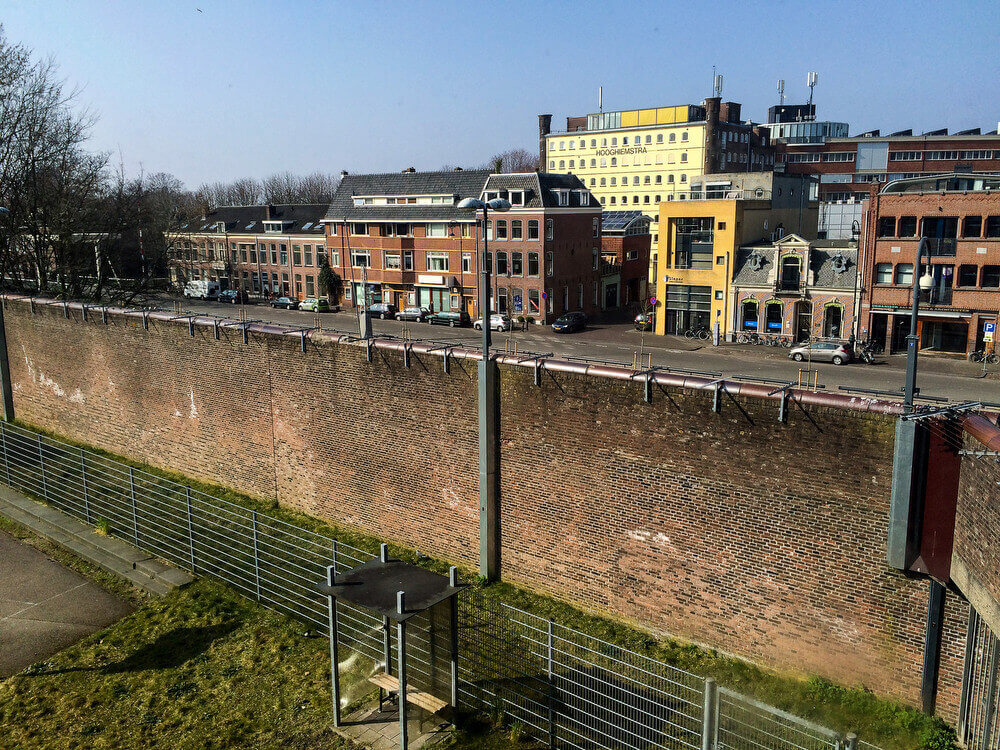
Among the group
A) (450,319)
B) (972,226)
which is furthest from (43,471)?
(972,226)

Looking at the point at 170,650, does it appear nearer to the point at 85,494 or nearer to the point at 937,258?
the point at 85,494

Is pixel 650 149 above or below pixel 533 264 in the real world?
above

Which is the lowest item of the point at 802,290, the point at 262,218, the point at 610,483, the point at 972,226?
the point at 610,483

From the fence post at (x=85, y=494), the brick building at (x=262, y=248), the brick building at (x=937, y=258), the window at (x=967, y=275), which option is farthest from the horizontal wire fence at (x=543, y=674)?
the brick building at (x=262, y=248)

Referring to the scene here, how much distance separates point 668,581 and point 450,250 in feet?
127

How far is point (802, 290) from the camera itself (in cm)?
3575

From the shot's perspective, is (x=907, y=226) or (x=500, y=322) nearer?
(x=907, y=226)

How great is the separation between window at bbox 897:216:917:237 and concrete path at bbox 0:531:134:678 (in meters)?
33.1

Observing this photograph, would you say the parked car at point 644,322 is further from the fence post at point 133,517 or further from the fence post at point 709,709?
the fence post at point 709,709

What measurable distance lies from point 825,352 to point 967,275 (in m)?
7.29

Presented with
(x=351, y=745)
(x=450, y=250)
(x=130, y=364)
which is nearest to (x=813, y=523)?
(x=351, y=745)

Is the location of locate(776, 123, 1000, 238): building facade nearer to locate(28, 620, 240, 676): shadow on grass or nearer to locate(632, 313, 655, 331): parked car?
locate(632, 313, 655, 331): parked car

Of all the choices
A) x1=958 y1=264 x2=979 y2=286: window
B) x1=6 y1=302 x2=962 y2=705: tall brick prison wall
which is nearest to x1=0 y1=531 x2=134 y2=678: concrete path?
x1=6 y1=302 x2=962 y2=705: tall brick prison wall

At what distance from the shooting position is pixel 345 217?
5356 centimetres
